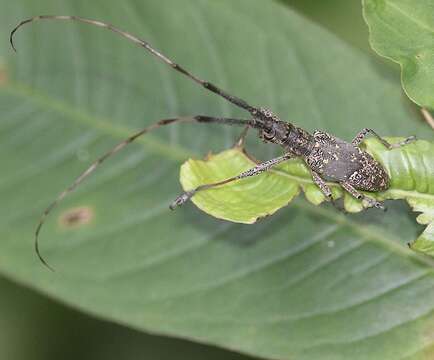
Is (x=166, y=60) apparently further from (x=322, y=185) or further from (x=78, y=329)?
(x=78, y=329)

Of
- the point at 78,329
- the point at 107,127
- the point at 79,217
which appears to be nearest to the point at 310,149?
the point at 107,127

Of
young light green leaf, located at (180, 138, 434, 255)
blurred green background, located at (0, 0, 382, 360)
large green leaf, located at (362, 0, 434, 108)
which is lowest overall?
blurred green background, located at (0, 0, 382, 360)

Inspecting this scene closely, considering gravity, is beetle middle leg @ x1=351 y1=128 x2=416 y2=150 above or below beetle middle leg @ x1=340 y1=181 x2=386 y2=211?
above

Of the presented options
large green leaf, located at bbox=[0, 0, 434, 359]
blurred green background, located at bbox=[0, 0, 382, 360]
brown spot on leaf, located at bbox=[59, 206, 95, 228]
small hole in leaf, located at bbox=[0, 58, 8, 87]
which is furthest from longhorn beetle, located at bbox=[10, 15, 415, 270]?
blurred green background, located at bbox=[0, 0, 382, 360]

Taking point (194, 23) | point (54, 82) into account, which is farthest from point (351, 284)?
point (54, 82)

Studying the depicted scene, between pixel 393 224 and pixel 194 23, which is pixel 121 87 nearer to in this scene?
pixel 194 23

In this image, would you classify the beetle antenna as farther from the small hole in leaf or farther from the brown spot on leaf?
the brown spot on leaf

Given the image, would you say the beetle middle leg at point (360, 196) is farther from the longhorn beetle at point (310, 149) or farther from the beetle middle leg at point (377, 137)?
the beetle middle leg at point (377, 137)
